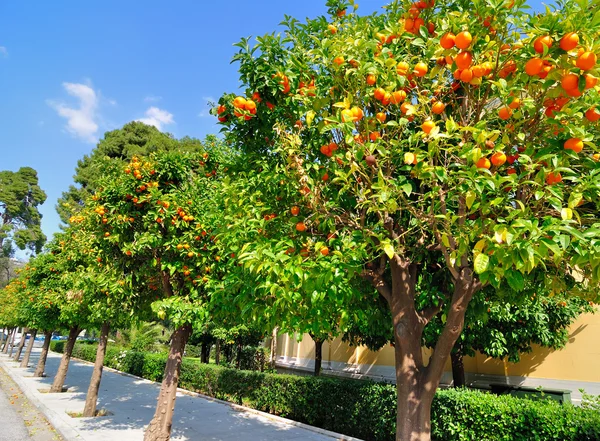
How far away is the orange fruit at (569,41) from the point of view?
7.74 ft

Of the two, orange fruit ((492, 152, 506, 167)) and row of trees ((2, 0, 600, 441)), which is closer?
row of trees ((2, 0, 600, 441))

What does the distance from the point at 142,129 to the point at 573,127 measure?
2666 centimetres

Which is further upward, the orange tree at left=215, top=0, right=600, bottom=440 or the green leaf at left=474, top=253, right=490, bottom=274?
the orange tree at left=215, top=0, right=600, bottom=440

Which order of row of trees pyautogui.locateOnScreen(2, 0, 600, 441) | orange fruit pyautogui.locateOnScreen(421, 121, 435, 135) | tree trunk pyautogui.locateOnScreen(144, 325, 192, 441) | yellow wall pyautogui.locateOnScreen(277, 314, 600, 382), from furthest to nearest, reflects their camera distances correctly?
yellow wall pyautogui.locateOnScreen(277, 314, 600, 382), tree trunk pyautogui.locateOnScreen(144, 325, 192, 441), orange fruit pyautogui.locateOnScreen(421, 121, 435, 135), row of trees pyautogui.locateOnScreen(2, 0, 600, 441)

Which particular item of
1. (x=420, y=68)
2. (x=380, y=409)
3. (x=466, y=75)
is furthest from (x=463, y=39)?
(x=380, y=409)

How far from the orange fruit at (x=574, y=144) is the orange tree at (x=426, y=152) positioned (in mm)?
12

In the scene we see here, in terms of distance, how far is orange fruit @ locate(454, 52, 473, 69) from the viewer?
2.93m

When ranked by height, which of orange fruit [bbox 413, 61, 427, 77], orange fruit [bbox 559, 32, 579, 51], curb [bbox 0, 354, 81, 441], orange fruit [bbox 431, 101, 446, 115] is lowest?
curb [bbox 0, 354, 81, 441]

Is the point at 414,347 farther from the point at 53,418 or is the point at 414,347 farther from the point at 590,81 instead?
the point at 53,418

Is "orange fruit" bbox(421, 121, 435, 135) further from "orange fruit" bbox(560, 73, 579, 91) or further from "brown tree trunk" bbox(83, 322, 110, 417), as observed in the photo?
"brown tree trunk" bbox(83, 322, 110, 417)

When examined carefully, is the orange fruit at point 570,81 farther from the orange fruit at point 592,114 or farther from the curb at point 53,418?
the curb at point 53,418

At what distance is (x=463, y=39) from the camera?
110 inches

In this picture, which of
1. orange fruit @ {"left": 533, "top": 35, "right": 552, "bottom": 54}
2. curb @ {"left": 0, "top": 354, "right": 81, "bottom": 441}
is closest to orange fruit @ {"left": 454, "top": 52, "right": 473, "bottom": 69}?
orange fruit @ {"left": 533, "top": 35, "right": 552, "bottom": 54}

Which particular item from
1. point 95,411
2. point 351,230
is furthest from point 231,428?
point 351,230
